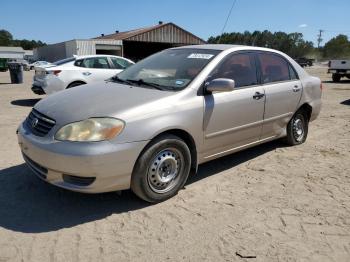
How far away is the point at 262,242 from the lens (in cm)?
312

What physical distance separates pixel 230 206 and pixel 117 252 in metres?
1.38

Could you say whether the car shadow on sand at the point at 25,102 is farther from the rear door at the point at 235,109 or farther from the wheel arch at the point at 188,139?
the wheel arch at the point at 188,139

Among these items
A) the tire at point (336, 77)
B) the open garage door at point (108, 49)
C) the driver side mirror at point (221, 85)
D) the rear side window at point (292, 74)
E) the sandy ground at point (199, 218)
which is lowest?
the sandy ground at point (199, 218)

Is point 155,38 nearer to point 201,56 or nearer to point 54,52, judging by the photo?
point 54,52

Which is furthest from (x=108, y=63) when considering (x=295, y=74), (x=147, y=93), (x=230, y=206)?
(x=230, y=206)

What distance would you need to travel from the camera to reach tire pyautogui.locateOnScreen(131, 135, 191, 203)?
3.55 m

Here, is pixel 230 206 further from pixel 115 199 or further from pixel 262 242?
pixel 115 199

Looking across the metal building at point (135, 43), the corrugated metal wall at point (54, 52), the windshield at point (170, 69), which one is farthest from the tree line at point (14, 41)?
the windshield at point (170, 69)

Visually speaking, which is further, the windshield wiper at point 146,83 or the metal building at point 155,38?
the metal building at point 155,38

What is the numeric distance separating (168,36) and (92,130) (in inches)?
1548

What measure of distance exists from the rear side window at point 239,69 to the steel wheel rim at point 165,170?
3.55 feet

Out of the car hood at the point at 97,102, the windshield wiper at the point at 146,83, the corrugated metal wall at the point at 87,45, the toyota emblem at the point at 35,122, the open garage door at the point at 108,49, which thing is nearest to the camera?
the car hood at the point at 97,102

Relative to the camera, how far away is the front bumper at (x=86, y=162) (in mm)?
3221

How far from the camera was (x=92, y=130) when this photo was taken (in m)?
3.32
